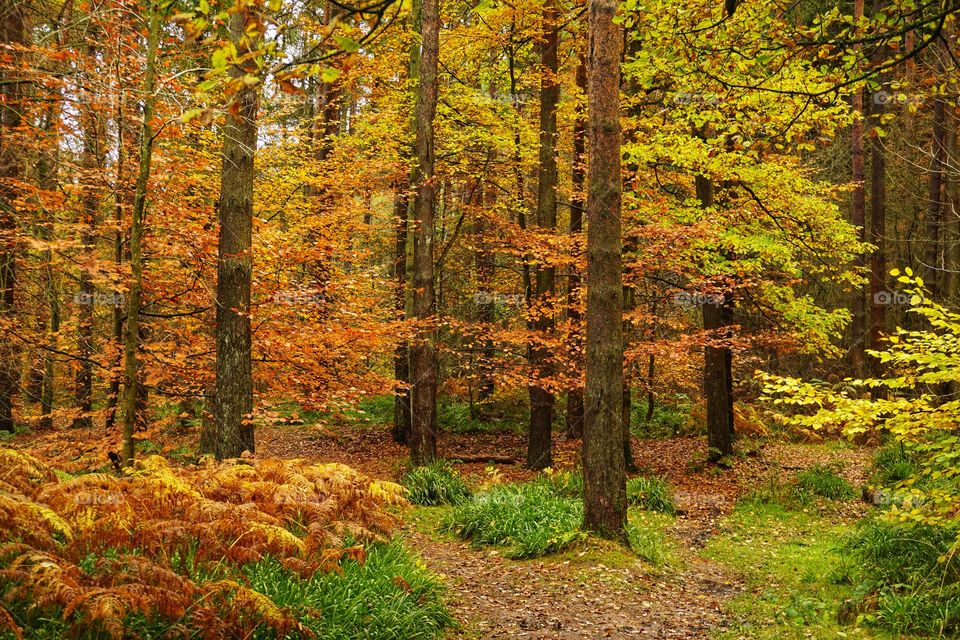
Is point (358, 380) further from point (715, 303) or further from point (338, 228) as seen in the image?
point (715, 303)

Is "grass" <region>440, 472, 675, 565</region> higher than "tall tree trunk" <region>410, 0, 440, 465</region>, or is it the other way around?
"tall tree trunk" <region>410, 0, 440, 465</region>

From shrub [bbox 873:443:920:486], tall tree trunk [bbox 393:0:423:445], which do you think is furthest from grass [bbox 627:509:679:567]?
tall tree trunk [bbox 393:0:423:445]

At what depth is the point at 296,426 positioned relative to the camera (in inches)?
789

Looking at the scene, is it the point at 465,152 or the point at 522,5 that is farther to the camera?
the point at 465,152

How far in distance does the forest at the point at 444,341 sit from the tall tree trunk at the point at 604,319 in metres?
0.04

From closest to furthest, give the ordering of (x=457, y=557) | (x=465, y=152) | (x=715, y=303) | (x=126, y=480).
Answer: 1. (x=126, y=480)
2. (x=457, y=557)
3. (x=715, y=303)
4. (x=465, y=152)

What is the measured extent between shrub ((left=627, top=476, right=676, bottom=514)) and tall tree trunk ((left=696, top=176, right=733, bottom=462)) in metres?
3.58

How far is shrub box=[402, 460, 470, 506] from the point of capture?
10.9m

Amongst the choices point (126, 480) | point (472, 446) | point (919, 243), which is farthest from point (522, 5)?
point (919, 243)

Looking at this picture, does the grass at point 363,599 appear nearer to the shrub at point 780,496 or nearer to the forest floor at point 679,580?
the forest floor at point 679,580

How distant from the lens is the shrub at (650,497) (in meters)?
11.0

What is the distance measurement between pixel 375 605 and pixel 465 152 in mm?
12569

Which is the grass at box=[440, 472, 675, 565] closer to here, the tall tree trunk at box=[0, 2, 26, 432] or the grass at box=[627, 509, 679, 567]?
the grass at box=[627, 509, 679, 567]

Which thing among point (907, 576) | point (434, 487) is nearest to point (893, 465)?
point (907, 576)
